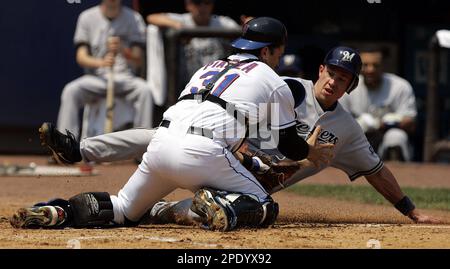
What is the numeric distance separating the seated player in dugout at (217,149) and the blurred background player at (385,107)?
18.0ft

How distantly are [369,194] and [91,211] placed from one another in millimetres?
4014

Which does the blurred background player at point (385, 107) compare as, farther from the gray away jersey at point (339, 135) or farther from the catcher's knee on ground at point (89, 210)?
the catcher's knee on ground at point (89, 210)

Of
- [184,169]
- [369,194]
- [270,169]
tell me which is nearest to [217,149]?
[184,169]

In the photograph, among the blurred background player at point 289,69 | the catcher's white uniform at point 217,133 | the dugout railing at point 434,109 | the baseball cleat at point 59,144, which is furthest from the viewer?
the dugout railing at point 434,109

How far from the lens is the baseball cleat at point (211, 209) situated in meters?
6.14

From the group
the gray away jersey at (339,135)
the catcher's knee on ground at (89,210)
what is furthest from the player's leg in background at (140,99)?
the catcher's knee on ground at (89,210)

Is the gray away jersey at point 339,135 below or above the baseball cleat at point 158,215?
above

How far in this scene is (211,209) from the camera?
616 cm

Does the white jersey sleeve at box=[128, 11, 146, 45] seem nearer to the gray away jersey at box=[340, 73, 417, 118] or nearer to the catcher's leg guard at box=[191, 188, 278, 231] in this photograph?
the gray away jersey at box=[340, 73, 417, 118]

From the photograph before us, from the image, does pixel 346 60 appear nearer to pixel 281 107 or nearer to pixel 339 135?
pixel 339 135

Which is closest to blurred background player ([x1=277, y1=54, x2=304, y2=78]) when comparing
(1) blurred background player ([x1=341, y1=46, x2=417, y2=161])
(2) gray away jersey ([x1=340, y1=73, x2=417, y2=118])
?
(1) blurred background player ([x1=341, y1=46, x2=417, y2=161])

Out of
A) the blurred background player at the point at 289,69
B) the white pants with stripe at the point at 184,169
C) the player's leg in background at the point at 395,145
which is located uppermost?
the blurred background player at the point at 289,69

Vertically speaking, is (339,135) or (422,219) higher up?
(339,135)
